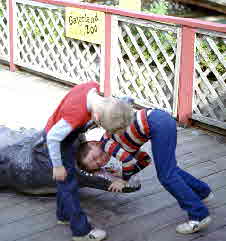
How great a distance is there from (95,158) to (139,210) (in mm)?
535

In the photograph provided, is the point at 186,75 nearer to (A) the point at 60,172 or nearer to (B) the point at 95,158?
(B) the point at 95,158

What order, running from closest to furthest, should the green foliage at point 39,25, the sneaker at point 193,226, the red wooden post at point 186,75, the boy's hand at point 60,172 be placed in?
the boy's hand at point 60,172, the sneaker at point 193,226, the red wooden post at point 186,75, the green foliage at point 39,25

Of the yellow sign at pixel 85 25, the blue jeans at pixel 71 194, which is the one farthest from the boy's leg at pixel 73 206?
the yellow sign at pixel 85 25

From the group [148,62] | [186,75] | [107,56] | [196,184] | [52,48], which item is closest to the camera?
[196,184]

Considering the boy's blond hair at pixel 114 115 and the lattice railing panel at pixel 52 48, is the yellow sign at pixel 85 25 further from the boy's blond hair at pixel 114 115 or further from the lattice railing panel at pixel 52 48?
the boy's blond hair at pixel 114 115

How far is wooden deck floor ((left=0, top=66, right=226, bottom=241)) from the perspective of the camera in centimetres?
381

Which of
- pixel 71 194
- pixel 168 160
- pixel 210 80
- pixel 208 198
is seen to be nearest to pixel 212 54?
pixel 210 80

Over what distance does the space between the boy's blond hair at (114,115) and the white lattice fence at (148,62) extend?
107 inches

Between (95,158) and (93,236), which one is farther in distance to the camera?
(95,158)

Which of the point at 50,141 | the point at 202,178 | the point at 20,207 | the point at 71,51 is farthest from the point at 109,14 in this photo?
the point at 50,141

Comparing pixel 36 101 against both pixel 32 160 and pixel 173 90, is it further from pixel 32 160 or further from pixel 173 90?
pixel 32 160

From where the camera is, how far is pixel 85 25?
22.7 feet

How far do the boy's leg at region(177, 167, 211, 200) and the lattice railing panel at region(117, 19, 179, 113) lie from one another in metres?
1.98

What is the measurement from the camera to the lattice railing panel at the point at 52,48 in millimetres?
7117
